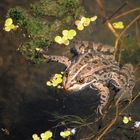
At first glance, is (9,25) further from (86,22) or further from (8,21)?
(86,22)

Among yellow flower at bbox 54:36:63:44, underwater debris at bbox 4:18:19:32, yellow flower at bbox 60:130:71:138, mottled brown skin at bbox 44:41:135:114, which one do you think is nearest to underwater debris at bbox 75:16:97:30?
mottled brown skin at bbox 44:41:135:114

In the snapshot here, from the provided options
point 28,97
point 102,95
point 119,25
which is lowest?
point 102,95

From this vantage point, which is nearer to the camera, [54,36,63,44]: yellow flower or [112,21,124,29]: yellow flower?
[54,36,63,44]: yellow flower

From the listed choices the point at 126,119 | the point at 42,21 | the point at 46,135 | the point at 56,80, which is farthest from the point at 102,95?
the point at 42,21

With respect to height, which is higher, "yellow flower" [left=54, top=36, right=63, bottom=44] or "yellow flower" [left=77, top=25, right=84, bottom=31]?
"yellow flower" [left=77, top=25, right=84, bottom=31]

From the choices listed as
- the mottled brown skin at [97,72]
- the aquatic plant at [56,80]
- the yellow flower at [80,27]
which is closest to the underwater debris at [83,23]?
the yellow flower at [80,27]

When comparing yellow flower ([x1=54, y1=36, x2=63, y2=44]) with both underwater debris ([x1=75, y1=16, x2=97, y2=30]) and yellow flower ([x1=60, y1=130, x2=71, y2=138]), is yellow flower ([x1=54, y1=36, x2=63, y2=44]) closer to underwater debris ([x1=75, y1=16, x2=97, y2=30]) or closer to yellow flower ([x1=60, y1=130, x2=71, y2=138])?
underwater debris ([x1=75, y1=16, x2=97, y2=30])

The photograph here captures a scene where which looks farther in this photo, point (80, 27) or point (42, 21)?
point (42, 21)

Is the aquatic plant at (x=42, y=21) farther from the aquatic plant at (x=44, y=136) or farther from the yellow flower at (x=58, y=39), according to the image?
the aquatic plant at (x=44, y=136)

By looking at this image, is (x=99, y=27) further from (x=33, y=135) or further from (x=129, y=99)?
(x=33, y=135)
